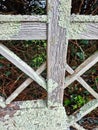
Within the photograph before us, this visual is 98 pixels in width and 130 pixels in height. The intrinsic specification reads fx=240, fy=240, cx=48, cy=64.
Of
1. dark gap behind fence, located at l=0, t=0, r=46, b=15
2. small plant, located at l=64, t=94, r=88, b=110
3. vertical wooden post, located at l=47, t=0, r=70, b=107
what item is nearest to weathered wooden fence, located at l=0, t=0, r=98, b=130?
vertical wooden post, located at l=47, t=0, r=70, b=107

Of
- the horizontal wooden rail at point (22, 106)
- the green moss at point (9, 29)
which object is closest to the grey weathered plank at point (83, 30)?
the green moss at point (9, 29)

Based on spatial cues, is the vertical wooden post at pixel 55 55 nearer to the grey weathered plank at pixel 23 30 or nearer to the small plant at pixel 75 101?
the grey weathered plank at pixel 23 30

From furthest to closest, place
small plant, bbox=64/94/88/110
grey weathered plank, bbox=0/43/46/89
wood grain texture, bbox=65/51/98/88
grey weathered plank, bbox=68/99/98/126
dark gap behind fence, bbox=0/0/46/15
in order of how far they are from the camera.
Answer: small plant, bbox=64/94/88/110
dark gap behind fence, bbox=0/0/46/15
grey weathered plank, bbox=68/99/98/126
wood grain texture, bbox=65/51/98/88
grey weathered plank, bbox=0/43/46/89

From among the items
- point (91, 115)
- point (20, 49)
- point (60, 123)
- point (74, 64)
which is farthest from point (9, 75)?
point (60, 123)

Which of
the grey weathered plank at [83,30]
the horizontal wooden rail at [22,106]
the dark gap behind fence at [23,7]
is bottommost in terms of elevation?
the horizontal wooden rail at [22,106]

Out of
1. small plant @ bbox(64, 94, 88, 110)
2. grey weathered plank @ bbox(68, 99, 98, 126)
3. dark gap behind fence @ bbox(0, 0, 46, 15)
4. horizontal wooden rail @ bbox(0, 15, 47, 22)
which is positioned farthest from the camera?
small plant @ bbox(64, 94, 88, 110)

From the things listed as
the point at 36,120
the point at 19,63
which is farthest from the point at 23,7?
the point at 36,120

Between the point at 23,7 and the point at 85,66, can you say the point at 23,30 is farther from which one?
the point at 23,7

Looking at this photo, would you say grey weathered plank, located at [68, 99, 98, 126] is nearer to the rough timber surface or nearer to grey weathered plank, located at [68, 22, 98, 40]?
the rough timber surface
